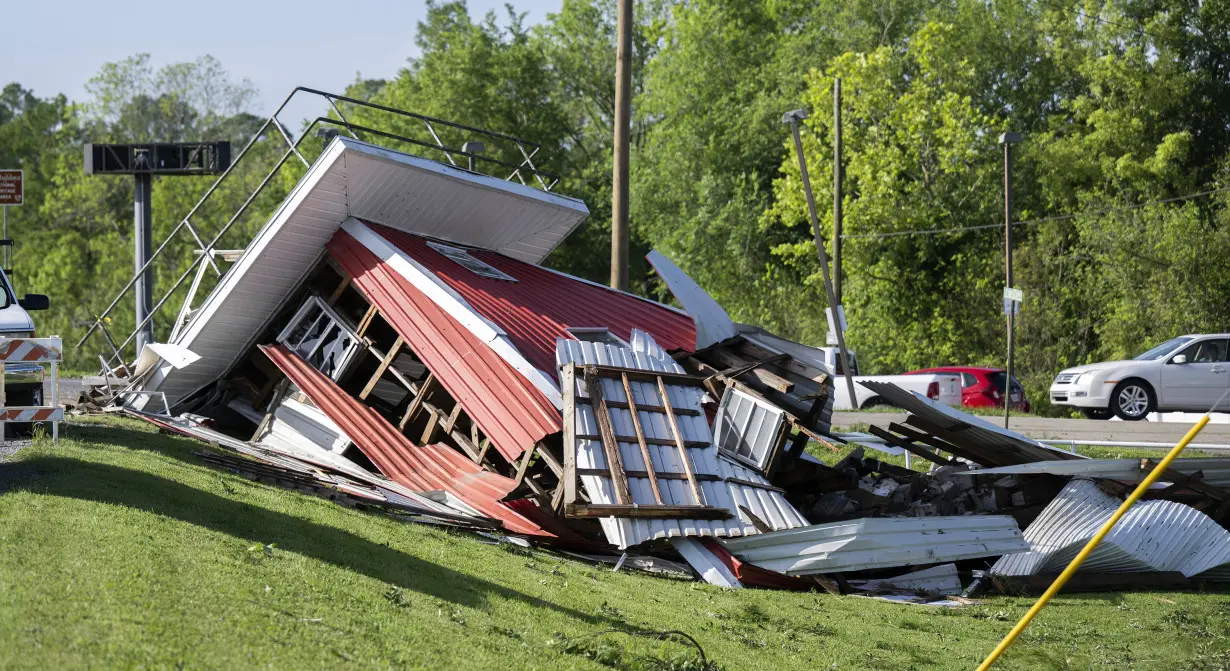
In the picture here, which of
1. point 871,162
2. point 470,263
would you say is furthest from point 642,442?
point 871,162

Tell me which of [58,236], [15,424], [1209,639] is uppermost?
[58,236]

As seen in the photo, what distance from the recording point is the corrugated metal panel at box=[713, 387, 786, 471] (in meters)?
11.5

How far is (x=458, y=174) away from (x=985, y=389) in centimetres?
1787

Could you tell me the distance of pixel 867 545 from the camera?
33.1 ft

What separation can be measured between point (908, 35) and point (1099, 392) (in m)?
24.4

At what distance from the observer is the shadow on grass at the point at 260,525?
7.71m

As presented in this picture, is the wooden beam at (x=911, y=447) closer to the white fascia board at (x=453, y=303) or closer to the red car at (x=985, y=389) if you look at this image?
the white fascia board at (x=453, y=303)

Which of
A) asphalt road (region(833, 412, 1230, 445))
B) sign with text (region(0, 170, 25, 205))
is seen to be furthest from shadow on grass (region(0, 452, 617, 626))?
asphalt road (region(833, 412, 1230, 445))

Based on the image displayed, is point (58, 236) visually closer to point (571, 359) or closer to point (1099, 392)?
point (1099, 392)

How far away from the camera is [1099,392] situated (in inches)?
973

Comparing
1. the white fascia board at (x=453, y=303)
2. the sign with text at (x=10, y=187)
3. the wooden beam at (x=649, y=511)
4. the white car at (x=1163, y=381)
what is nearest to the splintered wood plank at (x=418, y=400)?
the white fascia board at (x=453, y=303)

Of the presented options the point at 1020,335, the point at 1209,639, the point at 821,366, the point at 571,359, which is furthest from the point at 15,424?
the point at 1020,335

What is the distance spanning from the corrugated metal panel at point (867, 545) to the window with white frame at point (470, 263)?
19.9ft

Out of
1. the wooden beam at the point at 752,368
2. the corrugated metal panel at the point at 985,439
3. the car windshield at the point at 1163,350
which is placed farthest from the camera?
the car windshield at the point at 1163,350
